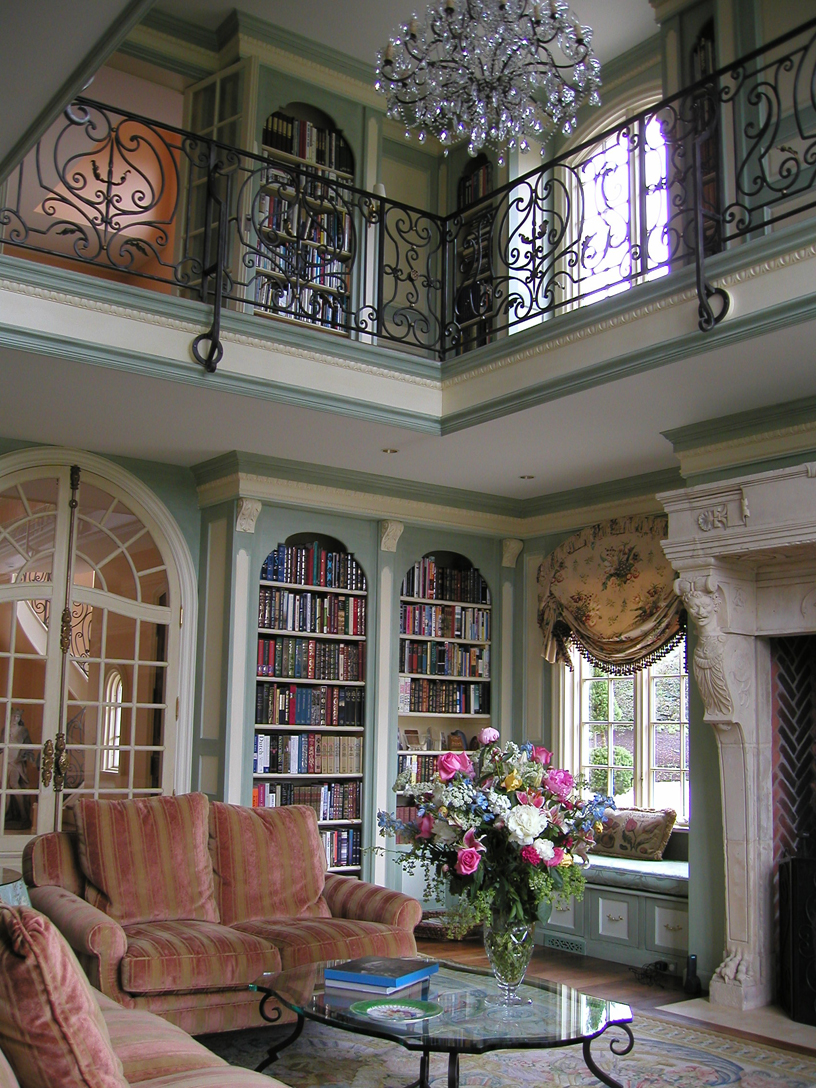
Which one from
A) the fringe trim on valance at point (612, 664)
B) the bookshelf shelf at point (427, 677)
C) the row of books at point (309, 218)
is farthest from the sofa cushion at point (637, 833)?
the row of books at point (309, 218)

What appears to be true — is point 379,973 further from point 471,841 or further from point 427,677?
point 427,677

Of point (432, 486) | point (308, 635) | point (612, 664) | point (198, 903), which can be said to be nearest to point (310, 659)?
point (308, 635)

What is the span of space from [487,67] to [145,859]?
371 centimetres

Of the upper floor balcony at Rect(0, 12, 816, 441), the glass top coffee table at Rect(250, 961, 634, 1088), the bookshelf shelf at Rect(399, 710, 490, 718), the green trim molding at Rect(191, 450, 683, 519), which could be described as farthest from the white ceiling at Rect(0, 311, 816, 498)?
the glass top coffee table at Rect(250, 961, 634, 1088)

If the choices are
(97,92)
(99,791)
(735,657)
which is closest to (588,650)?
(735,657)

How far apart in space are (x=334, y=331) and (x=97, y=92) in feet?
8.50

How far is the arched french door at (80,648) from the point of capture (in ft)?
20.3

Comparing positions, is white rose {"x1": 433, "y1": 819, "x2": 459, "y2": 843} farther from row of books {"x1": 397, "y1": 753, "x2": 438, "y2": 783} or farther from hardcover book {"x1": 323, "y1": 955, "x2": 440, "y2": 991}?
row of books {"x1": 397, "y1": 753, "x2": 438, "y2": 783}

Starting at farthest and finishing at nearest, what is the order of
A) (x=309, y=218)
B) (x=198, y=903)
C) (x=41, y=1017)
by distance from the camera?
1. (x=309, y=218)
2. (x=198, y=903)
3. (x=41, y=1017)

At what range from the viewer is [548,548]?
7.75 meters

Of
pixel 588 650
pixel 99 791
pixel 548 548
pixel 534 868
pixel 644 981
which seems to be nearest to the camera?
pixel 534 868

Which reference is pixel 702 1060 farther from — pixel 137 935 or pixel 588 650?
pixel 588 650

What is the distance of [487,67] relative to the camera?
4195 mm

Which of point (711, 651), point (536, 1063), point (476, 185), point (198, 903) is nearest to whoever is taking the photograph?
point (536, 1063)
